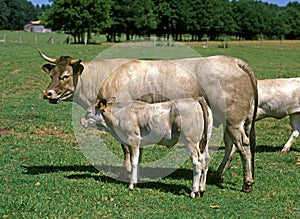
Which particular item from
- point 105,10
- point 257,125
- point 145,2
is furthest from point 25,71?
point 145,2

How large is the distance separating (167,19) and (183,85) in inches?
3994

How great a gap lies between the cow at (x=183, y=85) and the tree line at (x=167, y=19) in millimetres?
71097

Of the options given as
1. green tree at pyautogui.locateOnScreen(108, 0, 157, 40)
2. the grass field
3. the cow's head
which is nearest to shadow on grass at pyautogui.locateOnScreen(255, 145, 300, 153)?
the grass field

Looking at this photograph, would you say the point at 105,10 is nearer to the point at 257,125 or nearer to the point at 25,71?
the point at 25,71

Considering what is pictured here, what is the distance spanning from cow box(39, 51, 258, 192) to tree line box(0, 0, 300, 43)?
7110 centimetres

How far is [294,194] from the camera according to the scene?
8758mm

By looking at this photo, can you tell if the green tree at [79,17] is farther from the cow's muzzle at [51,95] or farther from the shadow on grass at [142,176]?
the cow's muzzle at [51,95]

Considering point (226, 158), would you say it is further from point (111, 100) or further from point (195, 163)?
point (111, 100)

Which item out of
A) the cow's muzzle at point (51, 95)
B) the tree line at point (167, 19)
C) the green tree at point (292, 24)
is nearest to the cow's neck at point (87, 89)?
the cow's muzzle at point (51, 95)

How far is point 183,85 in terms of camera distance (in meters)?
9.37

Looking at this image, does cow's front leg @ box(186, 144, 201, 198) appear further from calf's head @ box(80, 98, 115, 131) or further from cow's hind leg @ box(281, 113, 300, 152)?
cow's hind leg @ box(281, 113, 300, 152)

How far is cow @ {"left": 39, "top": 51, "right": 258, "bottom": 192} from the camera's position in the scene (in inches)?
354

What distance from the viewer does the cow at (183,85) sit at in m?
8.99

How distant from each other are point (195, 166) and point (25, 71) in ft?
72.7
